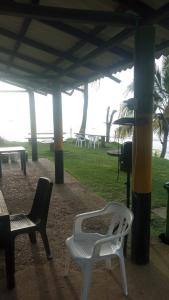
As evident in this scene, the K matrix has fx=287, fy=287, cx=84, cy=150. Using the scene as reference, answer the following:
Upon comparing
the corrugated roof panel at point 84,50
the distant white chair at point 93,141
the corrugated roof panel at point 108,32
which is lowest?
the distant white chair at point 93,141

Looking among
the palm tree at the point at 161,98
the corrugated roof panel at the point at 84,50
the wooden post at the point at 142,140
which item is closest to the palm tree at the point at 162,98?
the palm tree at the point at 161,98

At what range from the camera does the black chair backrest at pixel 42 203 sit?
11.5 feet

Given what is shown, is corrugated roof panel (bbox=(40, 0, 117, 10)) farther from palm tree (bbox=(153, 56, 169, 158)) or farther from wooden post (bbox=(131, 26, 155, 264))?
palm tree (bbox=(153, 56, 169, 158))

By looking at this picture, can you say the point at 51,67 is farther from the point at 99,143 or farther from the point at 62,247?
the point at 99,143

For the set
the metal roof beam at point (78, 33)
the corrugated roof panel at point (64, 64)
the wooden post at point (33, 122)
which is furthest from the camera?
the wooden post at point (33, 122)

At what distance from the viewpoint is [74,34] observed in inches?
157

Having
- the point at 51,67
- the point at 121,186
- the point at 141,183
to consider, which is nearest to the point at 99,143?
the point at 121,186

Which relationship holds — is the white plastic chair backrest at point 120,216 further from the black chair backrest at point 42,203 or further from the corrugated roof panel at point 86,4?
the corrugated roof panel at point 86,4

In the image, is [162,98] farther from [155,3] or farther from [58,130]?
[155,3]

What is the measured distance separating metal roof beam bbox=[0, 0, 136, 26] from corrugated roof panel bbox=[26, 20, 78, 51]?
1.32 meters

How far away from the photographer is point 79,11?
2.98 meters

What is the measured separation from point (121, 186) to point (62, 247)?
3549 mm

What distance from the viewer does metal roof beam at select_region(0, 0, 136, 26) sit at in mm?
2803

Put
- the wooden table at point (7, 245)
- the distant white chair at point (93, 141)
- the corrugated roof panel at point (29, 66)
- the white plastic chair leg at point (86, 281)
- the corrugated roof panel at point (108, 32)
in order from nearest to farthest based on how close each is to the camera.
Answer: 1. the white plastic chair leg at point (86, 281)
2. the wooden table at point (7, 245)
3. the corrugated roof panel at point (108, 32)
4. the corrugated roof panel at point (29, 66)
5. the distant white chair at point (93, 141)
